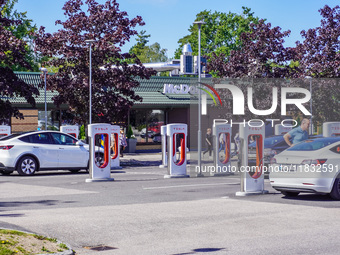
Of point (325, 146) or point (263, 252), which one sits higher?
point (325, 146)

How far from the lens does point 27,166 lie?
72.7ft

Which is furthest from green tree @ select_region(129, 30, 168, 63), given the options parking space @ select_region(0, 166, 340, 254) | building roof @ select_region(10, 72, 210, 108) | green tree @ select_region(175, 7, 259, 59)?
parking space @ select_region(0, 166, 340, 254)

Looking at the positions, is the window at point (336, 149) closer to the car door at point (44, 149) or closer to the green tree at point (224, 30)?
the car door at point (44, 149)

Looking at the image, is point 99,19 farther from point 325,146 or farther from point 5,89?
point 325,146

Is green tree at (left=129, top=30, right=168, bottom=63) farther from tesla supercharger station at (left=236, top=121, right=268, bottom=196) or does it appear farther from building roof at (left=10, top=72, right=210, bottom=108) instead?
tesla supercharger station at (left=236, top=121, right=268, bottom=196)

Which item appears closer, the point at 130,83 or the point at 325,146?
the point at 325,146

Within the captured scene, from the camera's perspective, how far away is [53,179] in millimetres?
20547

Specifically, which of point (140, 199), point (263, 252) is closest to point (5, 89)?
point (140, 199)

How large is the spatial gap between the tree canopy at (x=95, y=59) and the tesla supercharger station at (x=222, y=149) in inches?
282

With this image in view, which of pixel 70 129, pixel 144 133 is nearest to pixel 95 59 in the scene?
pixel 70 129

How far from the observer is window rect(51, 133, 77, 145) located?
22.9 m

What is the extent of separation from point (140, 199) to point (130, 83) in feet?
48.2

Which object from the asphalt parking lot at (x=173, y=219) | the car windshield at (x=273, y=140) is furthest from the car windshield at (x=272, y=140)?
the asphalt parking lot at (x=173, y=219)

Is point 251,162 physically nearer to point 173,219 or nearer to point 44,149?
point 173,219
